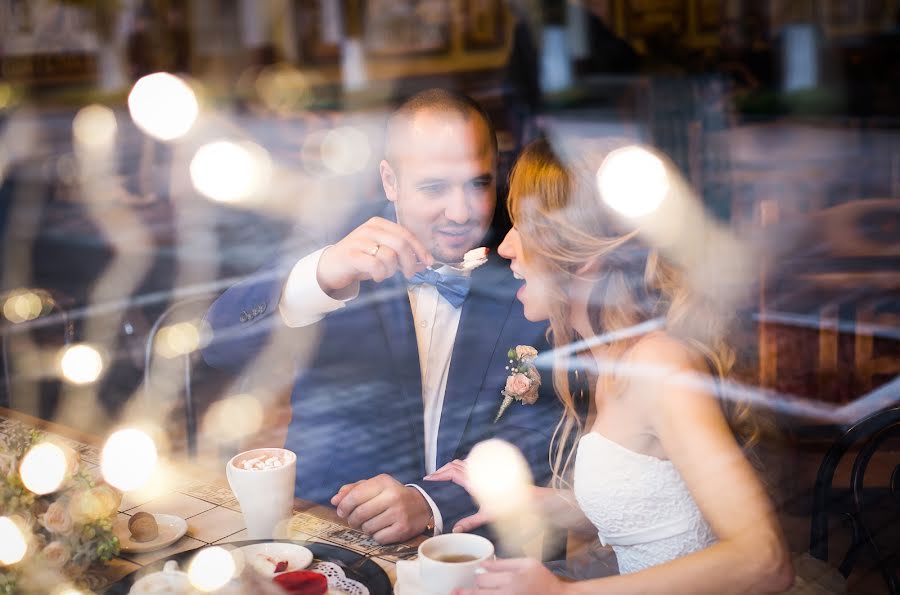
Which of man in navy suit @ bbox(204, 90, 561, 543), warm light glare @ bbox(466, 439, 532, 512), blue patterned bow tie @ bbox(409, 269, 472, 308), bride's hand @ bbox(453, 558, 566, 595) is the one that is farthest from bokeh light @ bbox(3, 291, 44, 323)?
bride's hand @ bbox(453, 558, 566, 595)

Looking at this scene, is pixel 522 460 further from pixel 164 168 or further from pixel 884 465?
pixel 164 168

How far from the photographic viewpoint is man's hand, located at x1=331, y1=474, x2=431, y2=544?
51.5 inches

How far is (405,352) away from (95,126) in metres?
5.15

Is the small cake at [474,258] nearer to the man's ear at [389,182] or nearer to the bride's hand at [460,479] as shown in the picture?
the man's ear at [389,182]

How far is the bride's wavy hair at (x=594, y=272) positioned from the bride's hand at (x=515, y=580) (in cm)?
31

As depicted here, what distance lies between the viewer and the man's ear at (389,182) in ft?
4.96

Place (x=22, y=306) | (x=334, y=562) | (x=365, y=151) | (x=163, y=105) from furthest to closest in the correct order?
(x=163, y=105) → (x=22, y=306) → (x=365, y=151) → (x=334, y=562)

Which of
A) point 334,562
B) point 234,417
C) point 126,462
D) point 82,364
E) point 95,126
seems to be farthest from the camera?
point 95,126

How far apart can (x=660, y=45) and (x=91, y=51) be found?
3.16 metres

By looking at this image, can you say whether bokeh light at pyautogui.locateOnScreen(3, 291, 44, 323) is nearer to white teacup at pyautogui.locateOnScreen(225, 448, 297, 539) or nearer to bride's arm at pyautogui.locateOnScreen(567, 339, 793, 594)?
white teacup at pyautogui.locateOnScreen(225, 448, 297, 539)

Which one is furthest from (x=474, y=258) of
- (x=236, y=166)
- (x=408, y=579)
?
(x=236, y=166)

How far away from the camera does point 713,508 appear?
115 centimetres

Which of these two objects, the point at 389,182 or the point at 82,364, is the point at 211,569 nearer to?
the point at 389,182

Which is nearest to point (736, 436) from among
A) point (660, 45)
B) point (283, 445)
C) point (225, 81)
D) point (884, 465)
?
point (884, 465)
